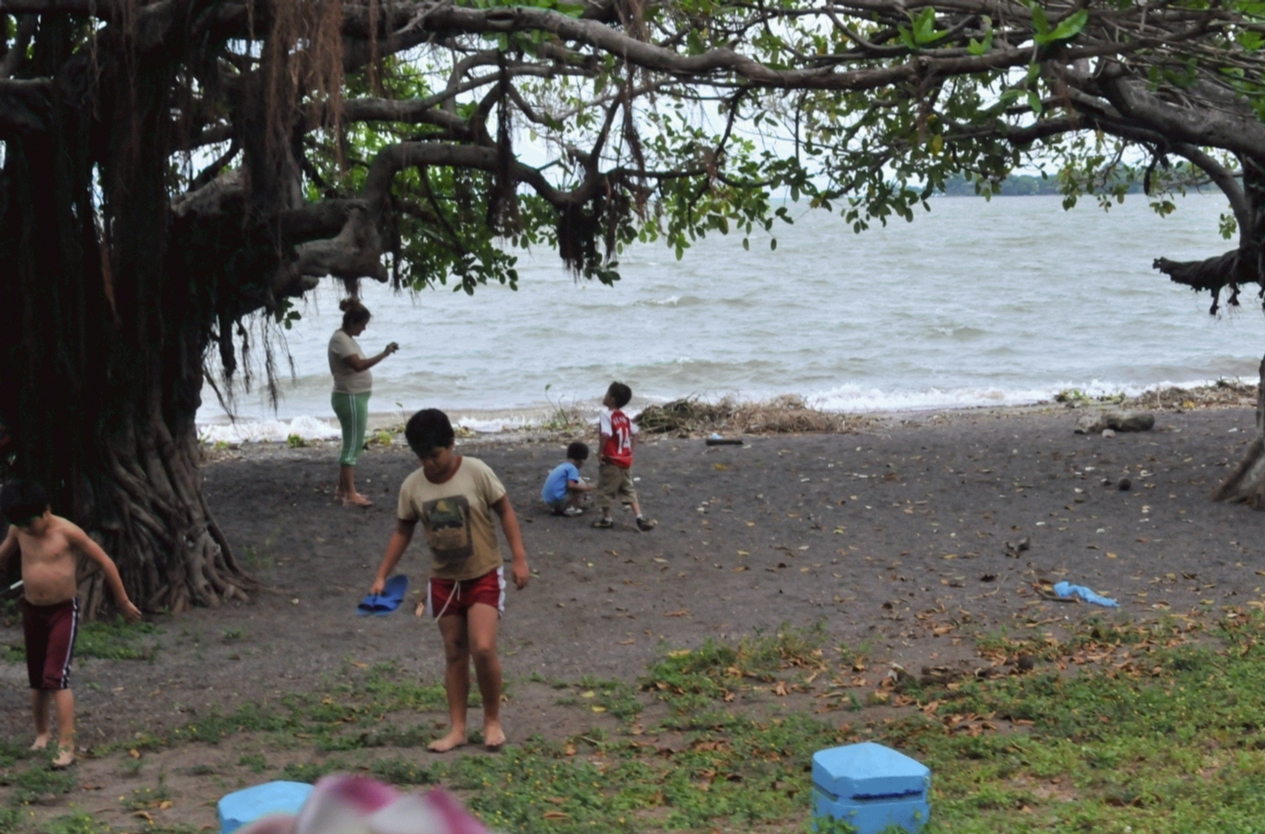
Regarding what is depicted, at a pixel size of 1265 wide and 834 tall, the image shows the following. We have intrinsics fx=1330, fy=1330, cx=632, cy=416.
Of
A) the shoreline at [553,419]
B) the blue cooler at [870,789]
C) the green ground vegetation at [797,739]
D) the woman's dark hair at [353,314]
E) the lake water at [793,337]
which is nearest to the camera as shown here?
the blue cooler at [870,789]

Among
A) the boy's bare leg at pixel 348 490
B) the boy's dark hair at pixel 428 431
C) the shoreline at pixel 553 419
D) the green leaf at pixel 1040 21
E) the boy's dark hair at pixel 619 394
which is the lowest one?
the shoreline at pixel 553 419

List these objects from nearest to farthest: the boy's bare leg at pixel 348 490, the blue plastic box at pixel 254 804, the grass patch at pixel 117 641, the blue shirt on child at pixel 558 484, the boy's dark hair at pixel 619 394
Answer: the blue plastic box at pixel 254 804 < the grass patch at pixel 117 641 < the boy's dark hair at pixel 619 394 < the blue shirt on child at pixel 558 484 < the boy's bare leg at pixel 348 490

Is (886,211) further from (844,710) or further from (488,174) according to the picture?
(844,710)

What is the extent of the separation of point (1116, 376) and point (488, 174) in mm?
22660

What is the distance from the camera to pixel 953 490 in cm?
1273

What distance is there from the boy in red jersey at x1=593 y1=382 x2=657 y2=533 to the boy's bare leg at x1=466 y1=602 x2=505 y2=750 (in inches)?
194

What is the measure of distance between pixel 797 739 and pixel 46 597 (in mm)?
3628

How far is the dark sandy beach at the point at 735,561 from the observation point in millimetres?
7922

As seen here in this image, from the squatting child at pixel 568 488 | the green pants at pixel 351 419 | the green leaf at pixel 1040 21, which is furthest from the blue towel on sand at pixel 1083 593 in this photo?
the green pants at pixel 351 419

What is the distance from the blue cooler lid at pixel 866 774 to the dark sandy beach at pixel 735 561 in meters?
2.21

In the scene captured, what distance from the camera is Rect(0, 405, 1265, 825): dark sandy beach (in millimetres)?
7922

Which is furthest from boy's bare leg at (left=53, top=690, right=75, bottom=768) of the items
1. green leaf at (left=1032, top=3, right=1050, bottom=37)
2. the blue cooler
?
green leaf at (left=1032, top=3, right=1050, bottom=37)

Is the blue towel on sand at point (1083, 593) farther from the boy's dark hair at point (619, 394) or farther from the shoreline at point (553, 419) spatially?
the shoreline at point (553, 419)

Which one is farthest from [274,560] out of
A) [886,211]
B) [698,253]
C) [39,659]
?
[698,253]
